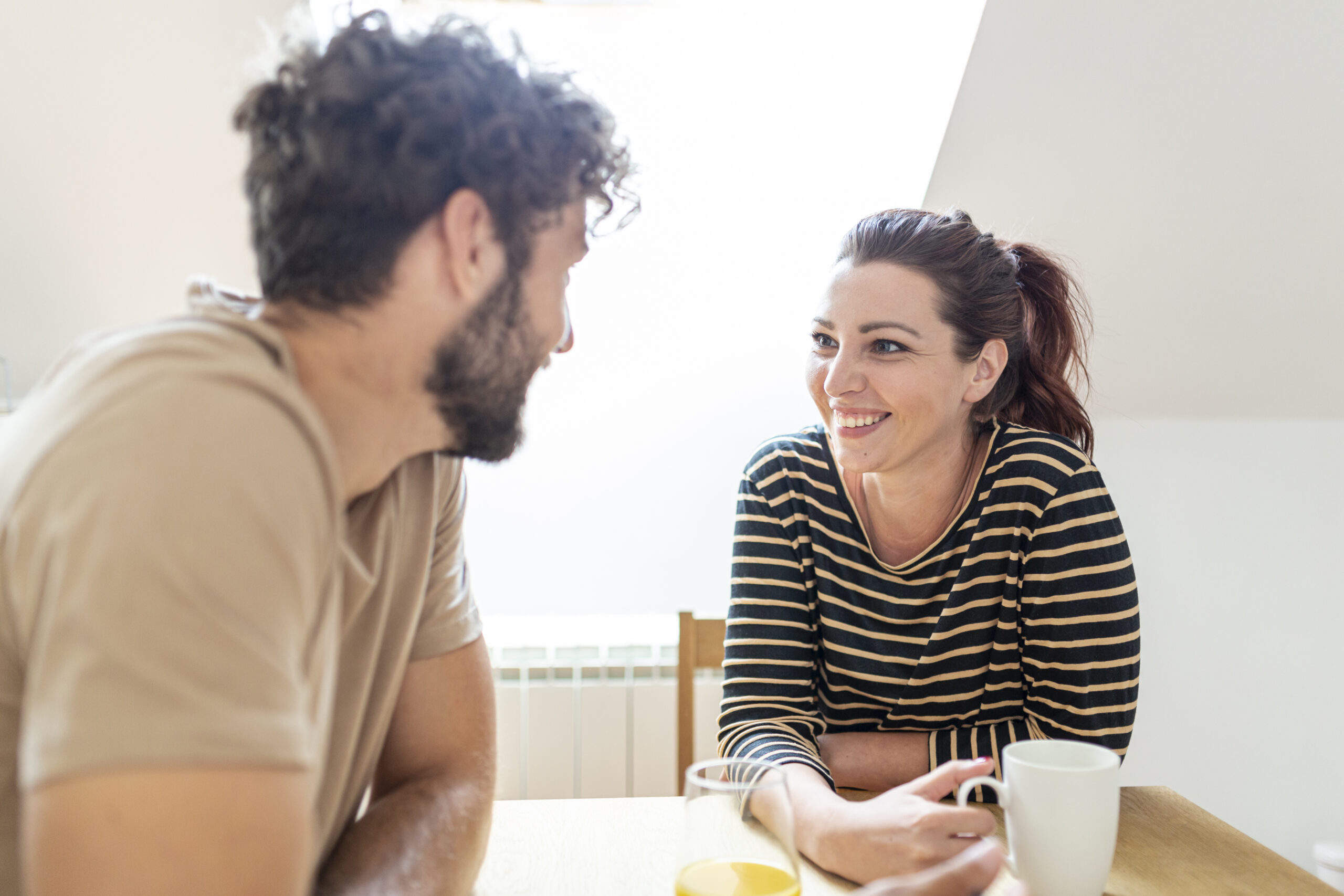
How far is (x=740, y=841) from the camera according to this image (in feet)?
1.92

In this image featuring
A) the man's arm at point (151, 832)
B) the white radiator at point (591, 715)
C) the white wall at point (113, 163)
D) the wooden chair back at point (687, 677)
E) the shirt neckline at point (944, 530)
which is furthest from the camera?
the white radiator at point (591, 715)

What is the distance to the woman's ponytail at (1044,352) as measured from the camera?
1.46 meters

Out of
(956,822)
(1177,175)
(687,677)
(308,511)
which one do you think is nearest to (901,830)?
(956,822)

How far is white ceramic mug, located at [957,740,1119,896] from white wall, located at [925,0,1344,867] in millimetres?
1405

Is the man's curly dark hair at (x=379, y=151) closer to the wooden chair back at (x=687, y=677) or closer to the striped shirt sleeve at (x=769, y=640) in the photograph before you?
the striped shirt sleeve at (x=769, y=640)

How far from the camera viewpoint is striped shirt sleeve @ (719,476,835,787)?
116cm

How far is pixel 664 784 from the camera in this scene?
2209mm

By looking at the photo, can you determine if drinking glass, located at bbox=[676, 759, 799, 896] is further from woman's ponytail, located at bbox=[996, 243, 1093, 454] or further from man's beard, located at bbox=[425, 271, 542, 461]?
woman's ponytail, located at bbox=[996, 243, 1093, 454]

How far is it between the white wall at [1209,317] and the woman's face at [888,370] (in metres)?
0.66

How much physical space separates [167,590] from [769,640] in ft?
2.96

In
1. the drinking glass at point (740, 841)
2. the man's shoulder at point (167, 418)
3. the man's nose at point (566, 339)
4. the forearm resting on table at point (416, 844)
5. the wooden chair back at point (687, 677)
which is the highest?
the man's nose at point (566, 339)

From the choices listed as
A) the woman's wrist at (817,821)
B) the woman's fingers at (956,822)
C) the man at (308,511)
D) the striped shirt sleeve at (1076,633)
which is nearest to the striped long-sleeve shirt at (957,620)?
the striped shirt sleeve at (1076,633)

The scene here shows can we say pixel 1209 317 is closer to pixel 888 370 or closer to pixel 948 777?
pixel 888 370

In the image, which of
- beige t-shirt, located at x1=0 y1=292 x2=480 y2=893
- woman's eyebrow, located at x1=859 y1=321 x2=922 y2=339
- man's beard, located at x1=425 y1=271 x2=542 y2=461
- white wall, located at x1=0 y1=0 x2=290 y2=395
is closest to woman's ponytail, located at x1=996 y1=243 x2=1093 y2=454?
woman's eyebrow, located at x1=859 y1=321 x2=922 y2=339
